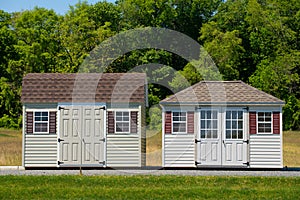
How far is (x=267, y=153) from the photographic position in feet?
83.4

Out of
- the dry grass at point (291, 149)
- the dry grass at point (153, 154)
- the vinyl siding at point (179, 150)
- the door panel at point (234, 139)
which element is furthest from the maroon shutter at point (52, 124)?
the dry grass at point (291, 149)

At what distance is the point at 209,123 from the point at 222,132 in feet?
1.98

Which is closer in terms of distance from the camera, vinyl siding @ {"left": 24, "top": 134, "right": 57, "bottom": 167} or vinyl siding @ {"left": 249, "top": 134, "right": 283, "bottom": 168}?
vinyl siding @ {"left": 249, "top": 134, "right": 283, "bottom": 168}

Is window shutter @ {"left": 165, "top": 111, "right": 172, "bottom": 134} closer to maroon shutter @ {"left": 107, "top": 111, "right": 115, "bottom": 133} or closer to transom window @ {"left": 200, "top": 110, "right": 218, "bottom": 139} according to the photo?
transom window @ {"left": 200, "top": 110, "right": 218, "bottom": 139}

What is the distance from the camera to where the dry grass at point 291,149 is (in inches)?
1243

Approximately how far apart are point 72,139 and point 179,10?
39.9 m

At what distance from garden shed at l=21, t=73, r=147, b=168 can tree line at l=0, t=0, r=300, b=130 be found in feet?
91.0

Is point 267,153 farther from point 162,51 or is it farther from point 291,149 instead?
point 162,51

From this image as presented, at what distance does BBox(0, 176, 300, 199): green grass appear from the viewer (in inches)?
708

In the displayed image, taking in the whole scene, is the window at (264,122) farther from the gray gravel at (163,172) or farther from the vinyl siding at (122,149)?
the vinyl siding at (122,149)

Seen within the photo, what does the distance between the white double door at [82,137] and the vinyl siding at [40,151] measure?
0.28 metres

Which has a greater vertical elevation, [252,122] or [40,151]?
[252,122]

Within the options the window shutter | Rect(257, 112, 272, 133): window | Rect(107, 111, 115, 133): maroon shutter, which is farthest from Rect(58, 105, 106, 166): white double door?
Rect(257, 112, 272, 133): window

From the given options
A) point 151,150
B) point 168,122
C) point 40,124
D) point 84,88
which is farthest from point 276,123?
point 151,150
